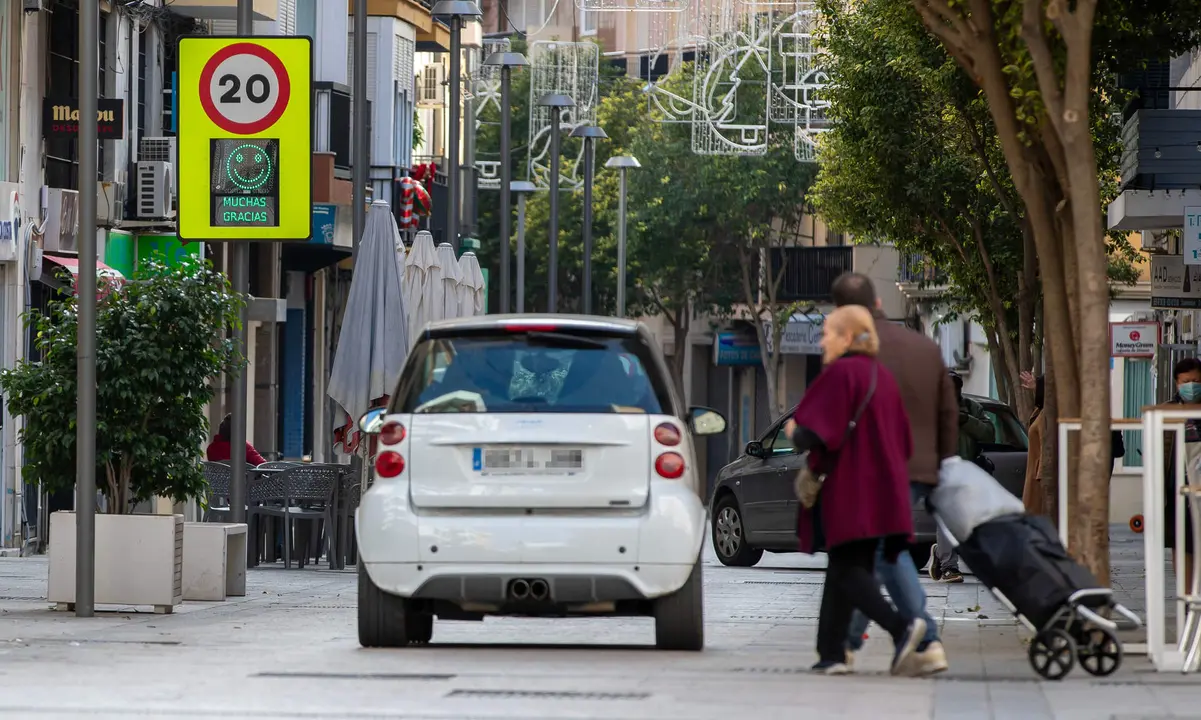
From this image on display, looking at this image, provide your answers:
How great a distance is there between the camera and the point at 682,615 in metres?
11.7

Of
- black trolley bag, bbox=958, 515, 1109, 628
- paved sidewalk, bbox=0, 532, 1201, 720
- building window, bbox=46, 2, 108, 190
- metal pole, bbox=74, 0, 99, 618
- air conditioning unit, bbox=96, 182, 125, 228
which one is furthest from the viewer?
air conditioning unit, bbox=96, 182, 125, 228

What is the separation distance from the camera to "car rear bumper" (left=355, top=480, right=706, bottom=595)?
11.2 m

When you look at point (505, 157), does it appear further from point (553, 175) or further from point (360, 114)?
point (360, 114)

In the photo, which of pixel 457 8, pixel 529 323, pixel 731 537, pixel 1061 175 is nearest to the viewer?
pixel 529 323

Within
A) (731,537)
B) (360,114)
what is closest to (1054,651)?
(731,537)

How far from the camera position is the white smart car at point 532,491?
11.3m

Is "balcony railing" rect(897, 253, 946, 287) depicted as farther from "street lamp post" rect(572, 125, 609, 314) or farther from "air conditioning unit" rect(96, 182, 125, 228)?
"air conditioning unit" rect(96, 182, 125, 228)

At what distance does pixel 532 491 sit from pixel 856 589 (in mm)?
1721

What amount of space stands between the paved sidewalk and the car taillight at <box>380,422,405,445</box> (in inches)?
39.7

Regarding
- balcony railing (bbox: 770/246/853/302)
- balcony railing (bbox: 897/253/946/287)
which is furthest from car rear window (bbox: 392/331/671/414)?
balcony railing (bbox: 770/246/853/302)

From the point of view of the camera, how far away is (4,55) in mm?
24734

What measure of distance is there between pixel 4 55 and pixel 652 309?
135 ft

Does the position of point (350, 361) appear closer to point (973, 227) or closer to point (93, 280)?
point (93, 280)

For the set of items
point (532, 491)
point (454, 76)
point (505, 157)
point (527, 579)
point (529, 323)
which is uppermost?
point (454, 76)
